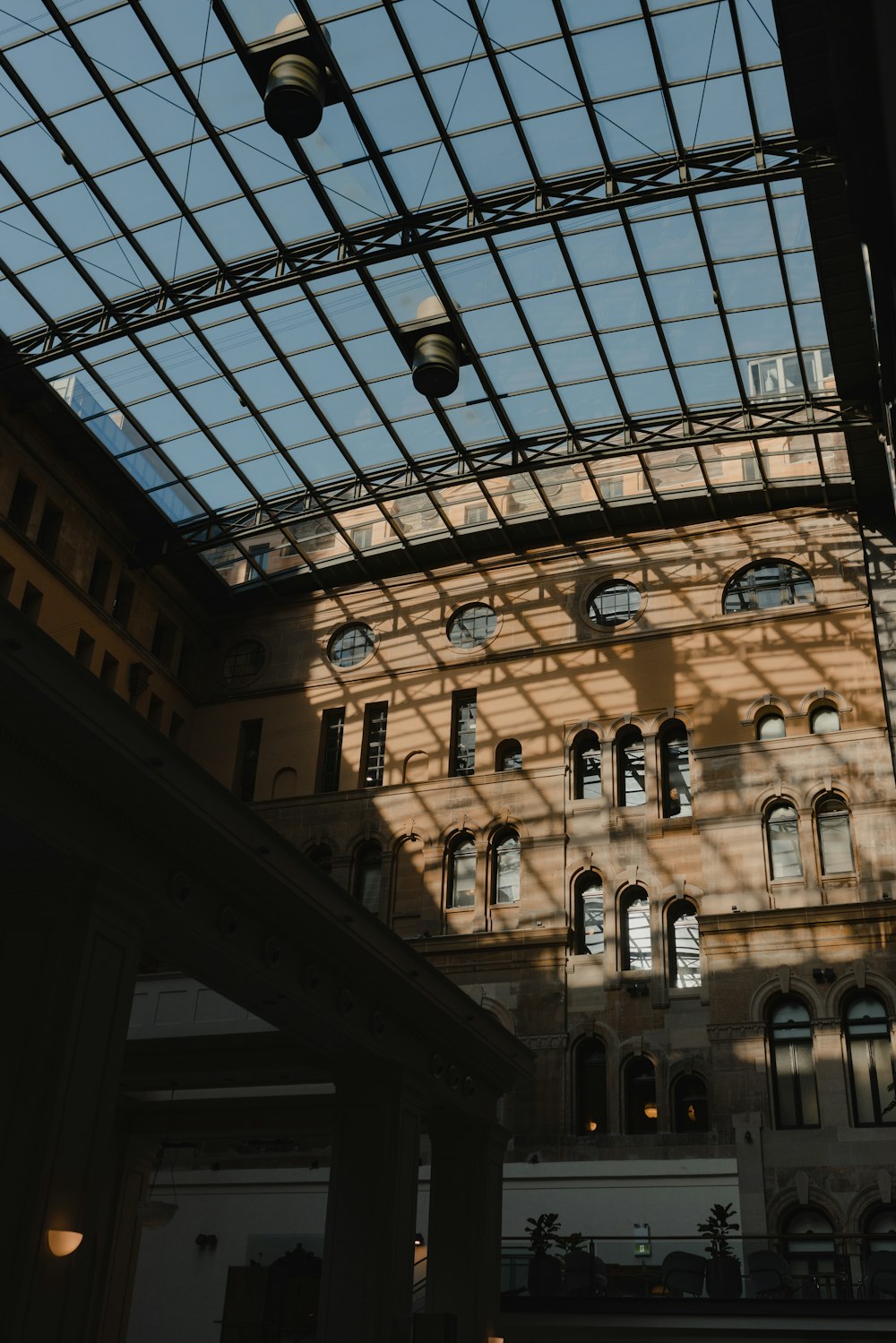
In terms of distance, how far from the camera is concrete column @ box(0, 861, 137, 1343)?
917cm

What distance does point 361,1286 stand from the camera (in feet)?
47.8

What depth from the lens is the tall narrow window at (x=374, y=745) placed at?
32938 millimetres

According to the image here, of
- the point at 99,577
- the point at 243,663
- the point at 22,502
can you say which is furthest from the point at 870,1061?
the point at 22,502

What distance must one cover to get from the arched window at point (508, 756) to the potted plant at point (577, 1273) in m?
12.7

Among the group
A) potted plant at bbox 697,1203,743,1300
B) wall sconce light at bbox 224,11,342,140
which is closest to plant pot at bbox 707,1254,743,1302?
potted plant at bbox 697,1203,743,1300

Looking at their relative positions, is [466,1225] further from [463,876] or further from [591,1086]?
[463,876]

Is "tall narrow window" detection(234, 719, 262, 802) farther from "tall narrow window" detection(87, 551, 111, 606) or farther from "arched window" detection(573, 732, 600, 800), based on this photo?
"arched window" detection(573, 732, 600, 800)

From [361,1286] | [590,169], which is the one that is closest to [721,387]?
[590,169]

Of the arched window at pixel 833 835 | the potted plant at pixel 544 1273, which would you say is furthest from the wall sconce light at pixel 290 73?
the potted plant at pixel 544 1273

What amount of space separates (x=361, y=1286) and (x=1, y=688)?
913cm

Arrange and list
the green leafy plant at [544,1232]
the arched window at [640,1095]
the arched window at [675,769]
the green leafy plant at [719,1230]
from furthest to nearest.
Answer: the arched window at [675,769]
the arched window at [640,1095]
the green leafy plant at [544,1232]
the green leafy plant at [719,1230]

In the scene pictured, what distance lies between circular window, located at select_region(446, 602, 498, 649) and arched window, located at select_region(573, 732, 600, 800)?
4138 mm

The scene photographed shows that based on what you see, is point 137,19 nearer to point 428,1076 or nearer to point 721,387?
point 721,387

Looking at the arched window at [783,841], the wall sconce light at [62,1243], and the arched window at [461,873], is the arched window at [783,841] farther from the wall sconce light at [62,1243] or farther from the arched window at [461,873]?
the wall sconce light at [62,1243]
